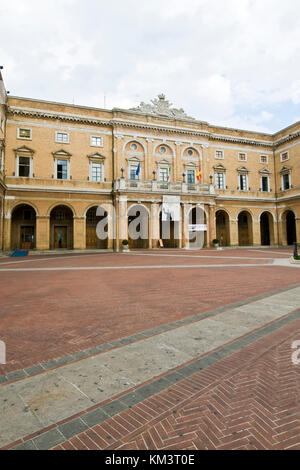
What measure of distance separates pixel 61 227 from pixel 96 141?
11.0 metres

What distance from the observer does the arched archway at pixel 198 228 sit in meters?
31.6

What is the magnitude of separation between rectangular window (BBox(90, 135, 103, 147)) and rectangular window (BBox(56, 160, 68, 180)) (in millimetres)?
3909

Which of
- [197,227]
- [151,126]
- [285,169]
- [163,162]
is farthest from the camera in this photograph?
[285,169]

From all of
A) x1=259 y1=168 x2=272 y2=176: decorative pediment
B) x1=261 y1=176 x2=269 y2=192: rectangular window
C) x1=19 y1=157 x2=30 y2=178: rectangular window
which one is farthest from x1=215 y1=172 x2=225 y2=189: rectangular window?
x1=19 y1=157 x2=30 y2=178: rectangular window

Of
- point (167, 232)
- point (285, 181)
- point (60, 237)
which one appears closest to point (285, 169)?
point (285, 181)

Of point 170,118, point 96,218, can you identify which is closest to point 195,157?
point 170,118

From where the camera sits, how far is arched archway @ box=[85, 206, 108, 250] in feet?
98.4

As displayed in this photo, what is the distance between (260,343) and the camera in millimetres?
4156

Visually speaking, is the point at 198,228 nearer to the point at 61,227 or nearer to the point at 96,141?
the point at 96,141

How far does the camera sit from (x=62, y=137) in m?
28.7

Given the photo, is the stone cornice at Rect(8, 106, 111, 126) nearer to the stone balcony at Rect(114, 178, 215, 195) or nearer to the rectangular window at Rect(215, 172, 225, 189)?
the stone balcony at Rect(114, 178, 215, 195)

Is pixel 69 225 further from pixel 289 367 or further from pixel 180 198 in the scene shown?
pixel 289 367
